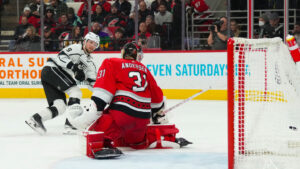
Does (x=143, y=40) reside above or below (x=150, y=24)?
below

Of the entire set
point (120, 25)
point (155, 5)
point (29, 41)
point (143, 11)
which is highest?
point (155, 5)

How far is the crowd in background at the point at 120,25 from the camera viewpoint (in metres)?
9.33

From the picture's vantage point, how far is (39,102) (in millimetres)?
9047

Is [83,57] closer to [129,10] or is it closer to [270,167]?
[270,167]

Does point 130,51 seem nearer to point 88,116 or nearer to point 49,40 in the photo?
point 88,116

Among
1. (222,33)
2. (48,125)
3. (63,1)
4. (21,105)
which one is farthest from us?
(63,1)

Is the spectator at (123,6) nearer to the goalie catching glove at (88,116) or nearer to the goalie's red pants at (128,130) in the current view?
the goalie's red pants at (128,130)

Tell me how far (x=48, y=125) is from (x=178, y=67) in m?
3.49

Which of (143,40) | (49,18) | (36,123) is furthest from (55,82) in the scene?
(49,18)

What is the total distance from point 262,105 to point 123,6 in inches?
253

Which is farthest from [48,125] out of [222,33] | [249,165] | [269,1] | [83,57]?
[269,1]

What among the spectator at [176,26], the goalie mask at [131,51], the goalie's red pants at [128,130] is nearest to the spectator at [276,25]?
the spectator at [176,26]

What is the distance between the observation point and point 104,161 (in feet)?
13.2

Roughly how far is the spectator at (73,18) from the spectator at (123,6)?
74cm
